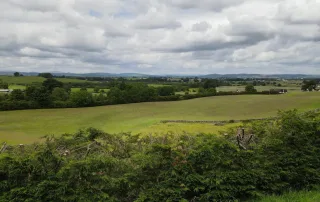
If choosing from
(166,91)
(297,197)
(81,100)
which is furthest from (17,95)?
(297,197)

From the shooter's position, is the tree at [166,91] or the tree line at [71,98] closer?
the tree line at [71,98]

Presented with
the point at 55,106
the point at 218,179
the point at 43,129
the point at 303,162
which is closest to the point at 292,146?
A: the point at 303,162

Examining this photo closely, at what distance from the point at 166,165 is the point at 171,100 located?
6791 centimetres

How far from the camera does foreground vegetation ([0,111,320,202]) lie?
5.20 metres

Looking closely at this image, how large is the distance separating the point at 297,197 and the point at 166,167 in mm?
2831

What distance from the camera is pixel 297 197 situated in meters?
5.62

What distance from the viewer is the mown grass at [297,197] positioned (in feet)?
17.9

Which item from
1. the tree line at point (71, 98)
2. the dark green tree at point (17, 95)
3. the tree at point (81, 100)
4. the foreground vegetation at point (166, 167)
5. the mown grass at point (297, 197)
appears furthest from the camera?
the tree at point (81, 100)

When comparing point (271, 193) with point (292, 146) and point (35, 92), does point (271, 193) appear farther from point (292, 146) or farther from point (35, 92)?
point (35, 92)

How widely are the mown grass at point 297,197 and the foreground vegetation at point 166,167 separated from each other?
260 mm

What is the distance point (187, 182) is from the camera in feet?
18.4

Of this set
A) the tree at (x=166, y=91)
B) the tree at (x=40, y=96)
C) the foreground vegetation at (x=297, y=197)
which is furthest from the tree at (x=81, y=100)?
the foreground vegetation at (x=297, y=197)

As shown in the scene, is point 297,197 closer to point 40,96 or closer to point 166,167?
point 166,167

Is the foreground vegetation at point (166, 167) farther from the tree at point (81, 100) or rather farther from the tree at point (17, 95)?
the tree at point (17, 95)
